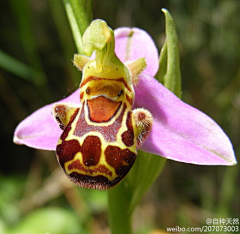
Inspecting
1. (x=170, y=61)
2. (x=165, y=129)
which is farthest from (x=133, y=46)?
(x=165, y=129)

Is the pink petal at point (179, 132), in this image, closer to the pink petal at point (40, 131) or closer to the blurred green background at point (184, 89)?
the pink petal at point (40, 131)

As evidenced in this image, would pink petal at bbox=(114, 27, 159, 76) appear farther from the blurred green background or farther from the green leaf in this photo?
the blurred green background

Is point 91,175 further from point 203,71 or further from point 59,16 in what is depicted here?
point 203,71

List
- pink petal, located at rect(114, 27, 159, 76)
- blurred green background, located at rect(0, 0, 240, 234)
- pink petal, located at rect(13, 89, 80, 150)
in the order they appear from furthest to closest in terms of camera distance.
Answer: blurred green background, located at rect(0, 0, 240, 234)
pink petal, located at rect(114, 27, 159, 76)
pink petal, located at rect(13, 89, 80, 150)

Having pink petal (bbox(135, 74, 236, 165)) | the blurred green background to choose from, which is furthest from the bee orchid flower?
the blurred green background

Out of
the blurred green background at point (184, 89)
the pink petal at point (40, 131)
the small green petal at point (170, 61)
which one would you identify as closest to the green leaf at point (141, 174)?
the small green petal at point (170, 61)
